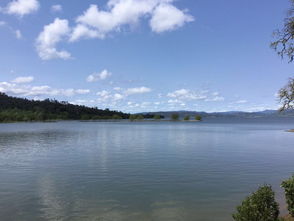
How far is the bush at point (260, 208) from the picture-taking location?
10711 millimetres

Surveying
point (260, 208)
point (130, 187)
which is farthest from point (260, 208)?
point (130, 187)

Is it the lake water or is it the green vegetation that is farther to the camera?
the lake water

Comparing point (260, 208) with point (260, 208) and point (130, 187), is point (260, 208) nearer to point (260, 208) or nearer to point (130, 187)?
point (260, 208)

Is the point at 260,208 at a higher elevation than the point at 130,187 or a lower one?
higher

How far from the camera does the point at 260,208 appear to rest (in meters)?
10.8

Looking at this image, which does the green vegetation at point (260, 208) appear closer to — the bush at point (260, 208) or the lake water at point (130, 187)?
the bush at point (260, 208)

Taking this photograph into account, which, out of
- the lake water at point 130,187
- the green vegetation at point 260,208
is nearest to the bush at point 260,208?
the green vegetation at point 260,208

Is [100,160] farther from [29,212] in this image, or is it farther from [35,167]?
[29,212]

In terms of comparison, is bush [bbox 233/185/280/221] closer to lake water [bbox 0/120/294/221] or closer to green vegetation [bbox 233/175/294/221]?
green vegetation [bbox 233/175/294/221]

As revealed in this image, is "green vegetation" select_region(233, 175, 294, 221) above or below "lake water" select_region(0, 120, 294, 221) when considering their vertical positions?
above

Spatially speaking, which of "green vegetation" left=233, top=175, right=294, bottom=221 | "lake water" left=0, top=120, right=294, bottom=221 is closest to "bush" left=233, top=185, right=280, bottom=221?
"green vegetation" left=233, top=175, right=294, bottom=221

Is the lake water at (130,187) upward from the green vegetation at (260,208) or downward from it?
downward

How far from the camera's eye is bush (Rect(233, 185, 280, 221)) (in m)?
10.7

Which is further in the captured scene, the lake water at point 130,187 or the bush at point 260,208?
the lake water at point 130,187
